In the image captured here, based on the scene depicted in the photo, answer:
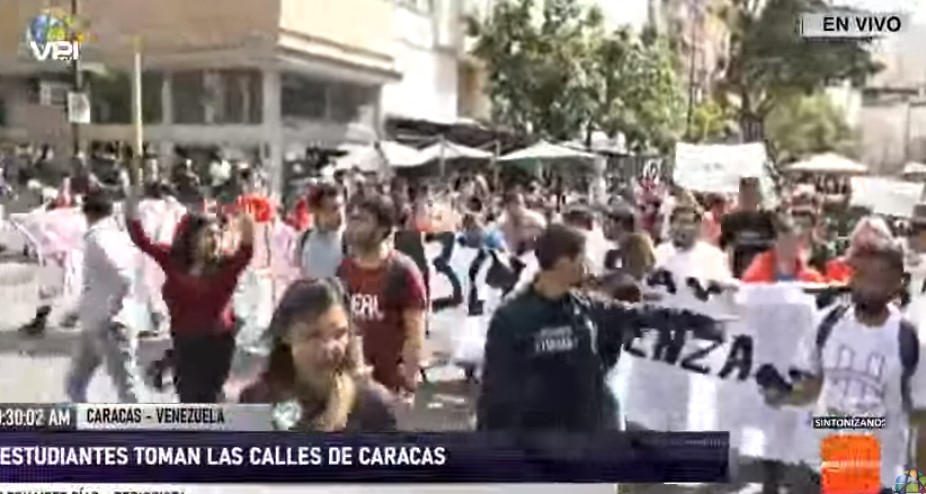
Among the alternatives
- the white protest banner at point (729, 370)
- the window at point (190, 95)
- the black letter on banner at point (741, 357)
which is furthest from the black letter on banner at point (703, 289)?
the window at point (190, 95)

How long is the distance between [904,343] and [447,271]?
109 cm

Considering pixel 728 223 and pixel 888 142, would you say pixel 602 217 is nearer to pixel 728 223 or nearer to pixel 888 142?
pixel 728 223

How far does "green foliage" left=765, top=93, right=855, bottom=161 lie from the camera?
275cm

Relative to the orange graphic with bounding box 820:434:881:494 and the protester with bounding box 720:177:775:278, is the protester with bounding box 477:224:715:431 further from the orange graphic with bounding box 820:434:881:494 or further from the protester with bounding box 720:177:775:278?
the orange graphic with bounding box 820:434:881:494

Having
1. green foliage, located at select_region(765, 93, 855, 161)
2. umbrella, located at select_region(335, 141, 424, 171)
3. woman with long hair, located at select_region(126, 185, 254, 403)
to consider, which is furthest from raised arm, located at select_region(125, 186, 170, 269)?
green foliage, located at select_region(765, 93, 855, 161)

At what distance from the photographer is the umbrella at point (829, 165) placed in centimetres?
273

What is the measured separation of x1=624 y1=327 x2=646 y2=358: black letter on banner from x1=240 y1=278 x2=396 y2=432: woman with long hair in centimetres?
56

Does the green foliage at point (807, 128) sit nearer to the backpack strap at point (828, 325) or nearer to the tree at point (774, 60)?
the tree at point (774, 60)

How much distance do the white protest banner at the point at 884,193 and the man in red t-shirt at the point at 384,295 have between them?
1004 millimetres

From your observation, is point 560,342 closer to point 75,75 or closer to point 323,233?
point 323,233

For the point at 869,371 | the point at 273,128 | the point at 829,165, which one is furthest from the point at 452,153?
the point at 869,371

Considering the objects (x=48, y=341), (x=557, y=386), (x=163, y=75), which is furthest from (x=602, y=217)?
(x=48, y=341)

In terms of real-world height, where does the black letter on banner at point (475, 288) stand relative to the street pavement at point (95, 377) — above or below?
above

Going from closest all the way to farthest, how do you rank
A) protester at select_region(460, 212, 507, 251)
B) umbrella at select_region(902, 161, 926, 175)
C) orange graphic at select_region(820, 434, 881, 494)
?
1. umbrella at select_region(902, 161, 926, 175)
2. protester at select_region(460, 212, 507, 251)
3. orange graphic at select_region(820, 434, 881, 494)
